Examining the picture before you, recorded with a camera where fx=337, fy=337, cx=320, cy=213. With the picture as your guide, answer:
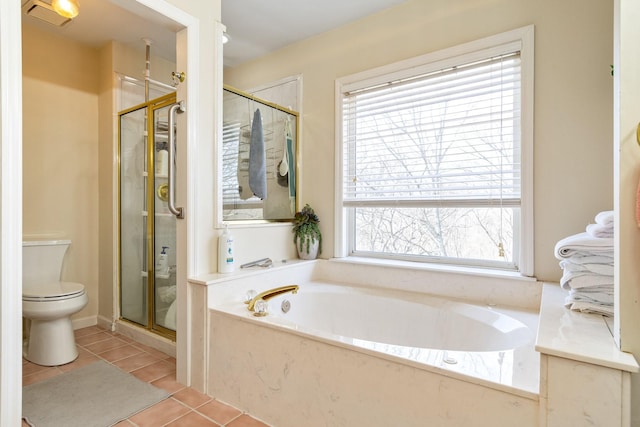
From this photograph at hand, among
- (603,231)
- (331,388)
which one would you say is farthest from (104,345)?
(603,231)

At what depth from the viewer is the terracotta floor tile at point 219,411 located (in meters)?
1.60

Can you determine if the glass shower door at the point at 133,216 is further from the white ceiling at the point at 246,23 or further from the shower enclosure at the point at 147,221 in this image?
the white ceiling at the point at 246,23

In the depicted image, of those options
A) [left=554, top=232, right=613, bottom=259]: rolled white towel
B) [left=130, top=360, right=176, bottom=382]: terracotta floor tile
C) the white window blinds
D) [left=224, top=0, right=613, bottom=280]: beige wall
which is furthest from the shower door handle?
[left=554, top=232, right=613, bottom=259]: rolled white towel

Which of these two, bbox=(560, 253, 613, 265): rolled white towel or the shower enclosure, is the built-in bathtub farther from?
the shower enclosure

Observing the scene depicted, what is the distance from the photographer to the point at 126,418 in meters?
1.59

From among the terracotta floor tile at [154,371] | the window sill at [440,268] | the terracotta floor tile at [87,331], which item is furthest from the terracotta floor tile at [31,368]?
the window sill at [440,268]

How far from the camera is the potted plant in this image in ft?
8.43

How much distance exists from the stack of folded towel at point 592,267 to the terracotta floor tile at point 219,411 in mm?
1574

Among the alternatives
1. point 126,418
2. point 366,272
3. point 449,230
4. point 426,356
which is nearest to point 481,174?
point 449,230

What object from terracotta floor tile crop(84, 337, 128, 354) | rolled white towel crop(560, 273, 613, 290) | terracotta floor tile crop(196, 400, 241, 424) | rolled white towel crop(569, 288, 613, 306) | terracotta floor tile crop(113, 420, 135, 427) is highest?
rolled white towel crop(560, 273, 613, 290)

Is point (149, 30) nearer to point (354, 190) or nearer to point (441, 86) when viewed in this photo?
point (354, 190)

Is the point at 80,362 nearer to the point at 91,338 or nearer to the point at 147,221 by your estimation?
the point at 91,338

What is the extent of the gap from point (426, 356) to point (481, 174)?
1247mm

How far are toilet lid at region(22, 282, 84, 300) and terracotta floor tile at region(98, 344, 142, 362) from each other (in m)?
0.46
